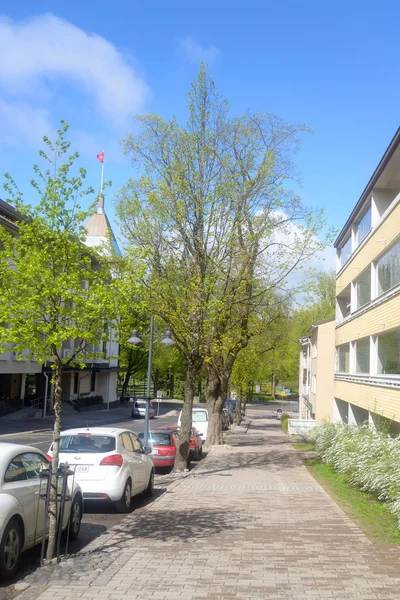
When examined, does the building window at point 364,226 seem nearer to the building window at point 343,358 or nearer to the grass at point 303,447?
the building window at point 343,358

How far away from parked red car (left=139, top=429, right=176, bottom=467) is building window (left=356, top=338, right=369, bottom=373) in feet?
28.4

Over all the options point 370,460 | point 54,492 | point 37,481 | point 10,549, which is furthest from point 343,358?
point 10,549

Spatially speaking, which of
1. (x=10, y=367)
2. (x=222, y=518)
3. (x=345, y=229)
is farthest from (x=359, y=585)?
(x=10, y=367)

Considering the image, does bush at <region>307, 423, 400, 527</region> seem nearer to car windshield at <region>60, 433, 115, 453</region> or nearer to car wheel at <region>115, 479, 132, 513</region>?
car wheel at <region>115, 479, 132, 513</region>

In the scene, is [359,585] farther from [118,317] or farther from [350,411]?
[350,411]

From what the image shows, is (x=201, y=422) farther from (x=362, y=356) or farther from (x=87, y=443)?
(x=87, y=443)

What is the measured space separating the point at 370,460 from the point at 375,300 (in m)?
8.29

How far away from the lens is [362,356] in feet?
85.1

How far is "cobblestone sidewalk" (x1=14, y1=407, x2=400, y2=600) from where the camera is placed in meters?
6.62

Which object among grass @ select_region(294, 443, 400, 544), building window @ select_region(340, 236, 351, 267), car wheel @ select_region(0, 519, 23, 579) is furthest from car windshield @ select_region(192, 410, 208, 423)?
car wheel @ select_region(0, 519, 23, 579)

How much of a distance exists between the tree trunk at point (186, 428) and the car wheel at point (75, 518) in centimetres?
982

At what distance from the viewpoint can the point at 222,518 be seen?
1111 cm

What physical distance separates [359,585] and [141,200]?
634 inches

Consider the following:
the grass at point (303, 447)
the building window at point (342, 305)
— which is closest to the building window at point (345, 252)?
the building window at point (342, 305)
